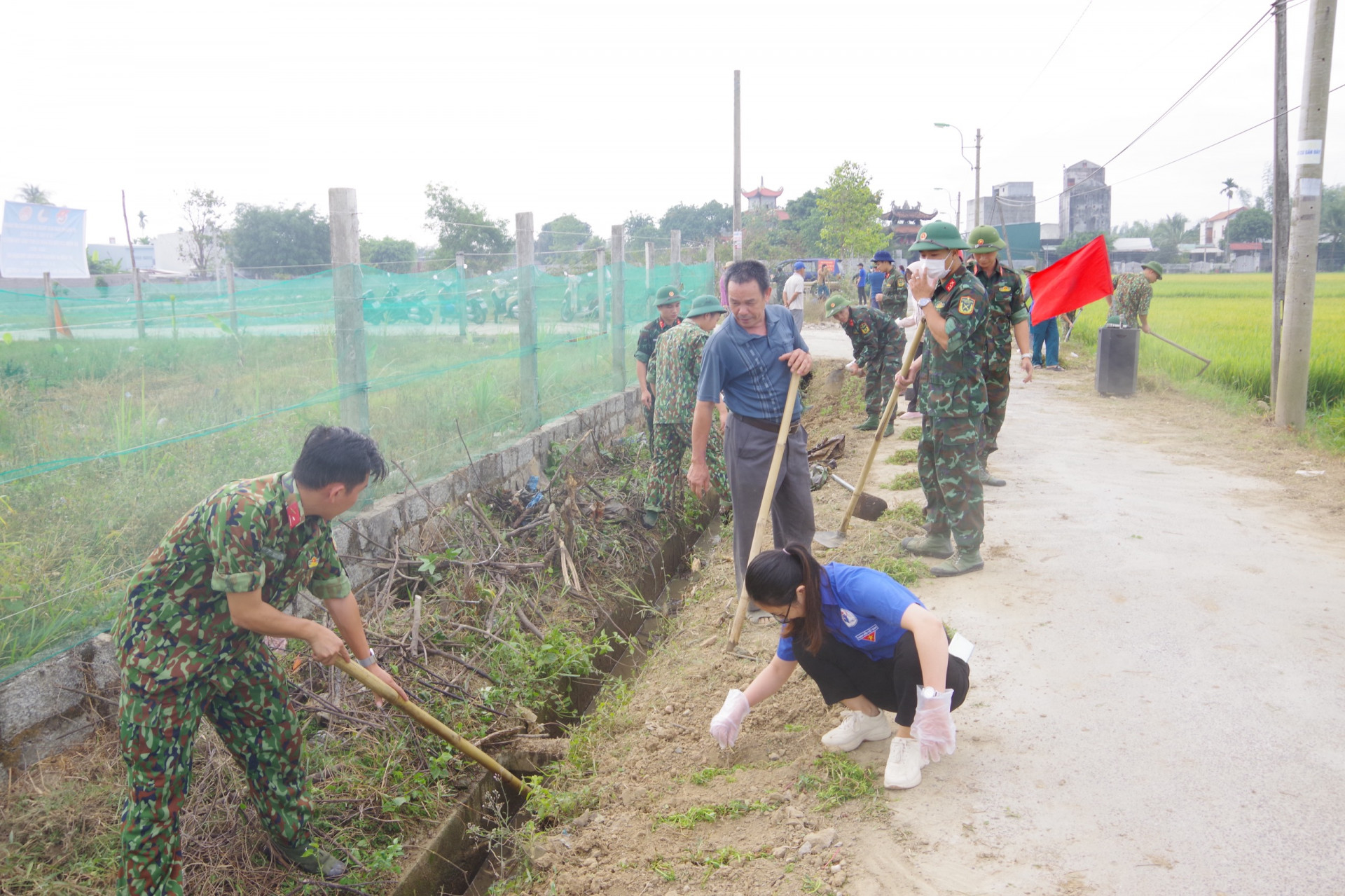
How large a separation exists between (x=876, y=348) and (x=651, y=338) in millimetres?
2651

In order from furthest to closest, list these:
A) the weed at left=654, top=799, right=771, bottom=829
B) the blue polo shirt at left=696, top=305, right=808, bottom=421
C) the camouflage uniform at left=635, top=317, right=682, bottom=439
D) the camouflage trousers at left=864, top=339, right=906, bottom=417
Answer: the camouflage trousers at left=864, top=339, right=906, bottom=417 < the camouflage uniform at left=635, top=317, right=682, bottom=439 < the blue polo shirt at left=696, top=305, right=808, bottom=421 < the weed at left=654, top=799, right=771, bottom=829

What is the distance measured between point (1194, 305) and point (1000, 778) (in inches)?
824

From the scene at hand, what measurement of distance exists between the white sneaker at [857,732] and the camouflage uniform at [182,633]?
1919mm

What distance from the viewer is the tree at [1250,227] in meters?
55.9

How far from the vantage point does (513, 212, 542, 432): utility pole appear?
7.34m

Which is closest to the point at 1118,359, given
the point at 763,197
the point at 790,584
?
the point at 790,584

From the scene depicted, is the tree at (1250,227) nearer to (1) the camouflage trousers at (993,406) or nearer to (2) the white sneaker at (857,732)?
(1) the camouflage trousers at (993,406)

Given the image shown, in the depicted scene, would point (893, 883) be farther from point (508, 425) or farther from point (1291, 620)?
point (508, 425)

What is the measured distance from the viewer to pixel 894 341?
9250 mm

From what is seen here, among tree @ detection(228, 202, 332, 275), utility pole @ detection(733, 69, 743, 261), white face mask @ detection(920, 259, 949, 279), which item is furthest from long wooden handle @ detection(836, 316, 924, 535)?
tree @ detection(228, 202, 332, 275)

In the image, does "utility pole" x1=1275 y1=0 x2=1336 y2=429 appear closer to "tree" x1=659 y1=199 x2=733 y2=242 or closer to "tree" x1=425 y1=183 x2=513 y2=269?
"tree" x1=425 y1=183 x2=513 y2=269

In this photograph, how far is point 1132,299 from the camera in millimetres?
11938

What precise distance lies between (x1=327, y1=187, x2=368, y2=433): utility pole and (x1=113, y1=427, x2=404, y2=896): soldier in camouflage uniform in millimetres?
2421

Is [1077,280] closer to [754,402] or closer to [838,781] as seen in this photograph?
[754,402]
